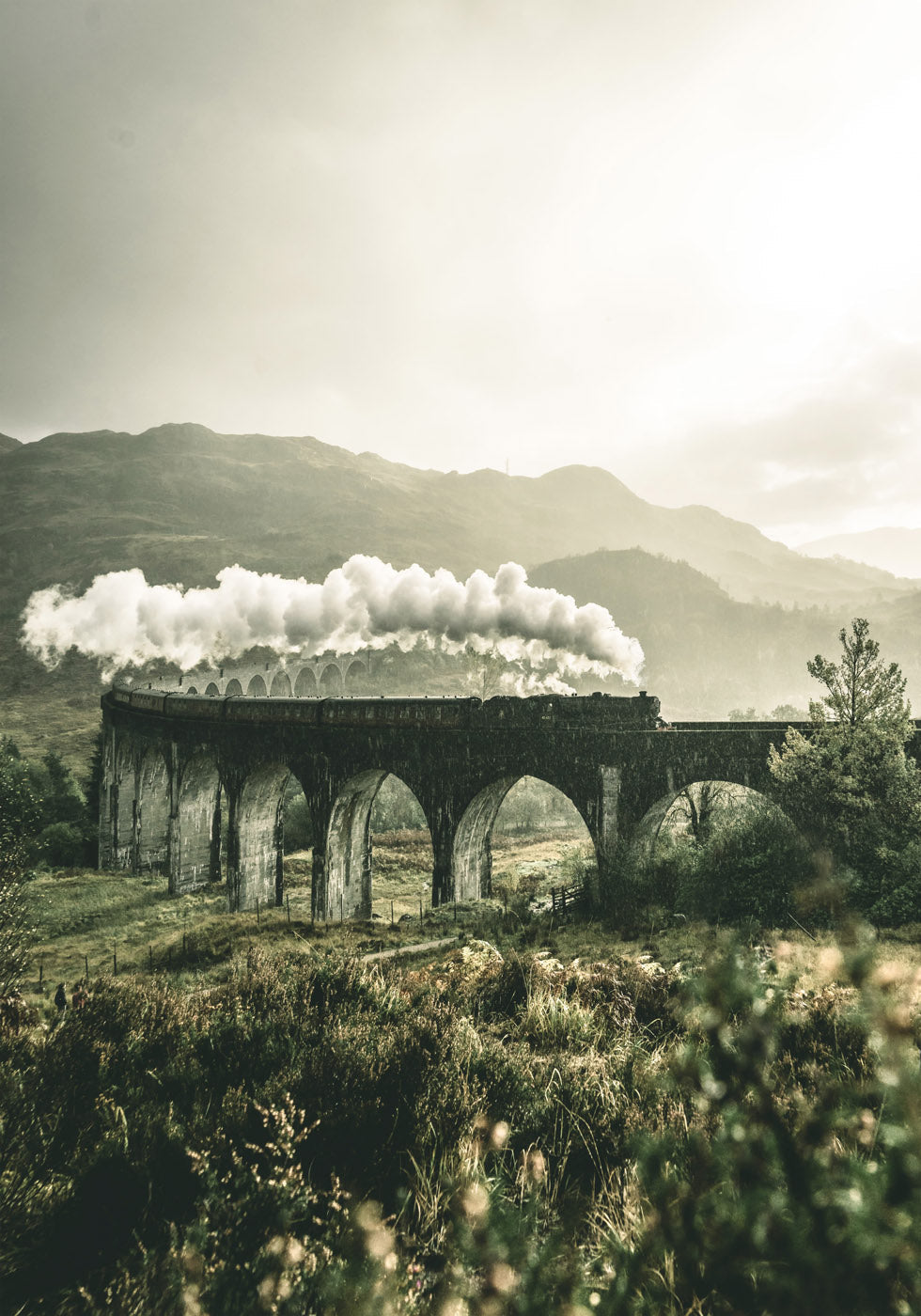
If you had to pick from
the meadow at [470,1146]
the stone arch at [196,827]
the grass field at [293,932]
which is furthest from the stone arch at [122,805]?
the meadow at [470,1146]

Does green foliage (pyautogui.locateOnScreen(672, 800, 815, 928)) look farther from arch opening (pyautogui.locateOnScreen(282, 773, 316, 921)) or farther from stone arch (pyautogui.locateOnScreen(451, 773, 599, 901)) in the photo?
arch opening (pyautogui.locateOnScreen(282, 773, 316, 921))

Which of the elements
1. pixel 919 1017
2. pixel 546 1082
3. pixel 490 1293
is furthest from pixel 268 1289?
pixel 919 1017

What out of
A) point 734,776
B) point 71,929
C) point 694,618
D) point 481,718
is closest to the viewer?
point 734,776

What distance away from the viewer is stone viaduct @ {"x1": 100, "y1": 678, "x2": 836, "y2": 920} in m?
18.2

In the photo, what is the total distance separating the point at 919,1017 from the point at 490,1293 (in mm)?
4743

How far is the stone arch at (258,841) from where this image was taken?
24266 millimetres

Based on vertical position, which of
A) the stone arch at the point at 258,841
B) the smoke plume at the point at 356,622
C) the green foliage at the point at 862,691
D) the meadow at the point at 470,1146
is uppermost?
the smoke plume at the point at 356,622

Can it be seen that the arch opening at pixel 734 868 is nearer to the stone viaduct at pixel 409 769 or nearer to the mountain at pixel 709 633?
the stone viaduct at pixel 409 769

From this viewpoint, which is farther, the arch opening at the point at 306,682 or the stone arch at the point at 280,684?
the arch opening at the point at 306,682

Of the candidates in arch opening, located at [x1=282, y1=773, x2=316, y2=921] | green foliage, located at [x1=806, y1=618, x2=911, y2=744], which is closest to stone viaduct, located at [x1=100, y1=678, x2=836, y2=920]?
arch opening, located at [x1=282, y1=773, x2=316, y2=921]

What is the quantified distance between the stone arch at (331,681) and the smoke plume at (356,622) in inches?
293

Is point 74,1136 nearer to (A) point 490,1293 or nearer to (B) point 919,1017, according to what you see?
(A) point 490,1293

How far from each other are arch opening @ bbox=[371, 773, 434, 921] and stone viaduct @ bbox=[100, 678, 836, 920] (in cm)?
337

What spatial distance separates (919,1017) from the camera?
16.5ft
